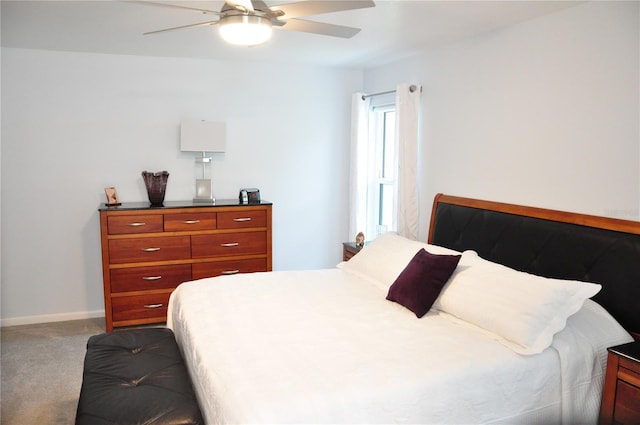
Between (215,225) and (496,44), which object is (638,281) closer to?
(496,44)

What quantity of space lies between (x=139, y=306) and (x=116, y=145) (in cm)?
146

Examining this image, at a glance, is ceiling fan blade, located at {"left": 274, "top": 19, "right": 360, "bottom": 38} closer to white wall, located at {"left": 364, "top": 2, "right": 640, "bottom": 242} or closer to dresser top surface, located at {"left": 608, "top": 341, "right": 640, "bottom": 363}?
white wall, located at {"left": 364, "top": 2, "right": 640, "bottom": 242}

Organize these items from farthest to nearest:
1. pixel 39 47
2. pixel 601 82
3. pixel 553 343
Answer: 1. pixel 39 47
2. pixel 601 82
3. pixel 553 343

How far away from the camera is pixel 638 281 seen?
87.8 inches

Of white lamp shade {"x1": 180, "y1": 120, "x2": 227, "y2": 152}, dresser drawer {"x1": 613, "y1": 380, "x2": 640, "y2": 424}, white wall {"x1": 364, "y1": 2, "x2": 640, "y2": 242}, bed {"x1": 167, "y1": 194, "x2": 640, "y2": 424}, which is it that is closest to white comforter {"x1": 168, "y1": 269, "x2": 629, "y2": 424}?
bed {"x1": 167, "y1": 194, "x2": 640, "y2": 424}

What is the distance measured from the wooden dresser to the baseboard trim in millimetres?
577

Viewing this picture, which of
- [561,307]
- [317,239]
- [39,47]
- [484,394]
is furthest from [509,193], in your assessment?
[39,47]

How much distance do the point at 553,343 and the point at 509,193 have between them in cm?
126

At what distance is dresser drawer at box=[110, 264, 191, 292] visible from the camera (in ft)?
12.7

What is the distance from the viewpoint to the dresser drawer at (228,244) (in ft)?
13.6

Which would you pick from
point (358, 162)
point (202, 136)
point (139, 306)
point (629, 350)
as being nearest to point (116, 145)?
point (202, 136)

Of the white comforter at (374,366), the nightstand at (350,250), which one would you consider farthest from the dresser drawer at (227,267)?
the white comforter at (374,366)

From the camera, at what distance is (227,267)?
4258 mm

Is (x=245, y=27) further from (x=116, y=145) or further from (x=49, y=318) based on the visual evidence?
(x=49, y=318)
